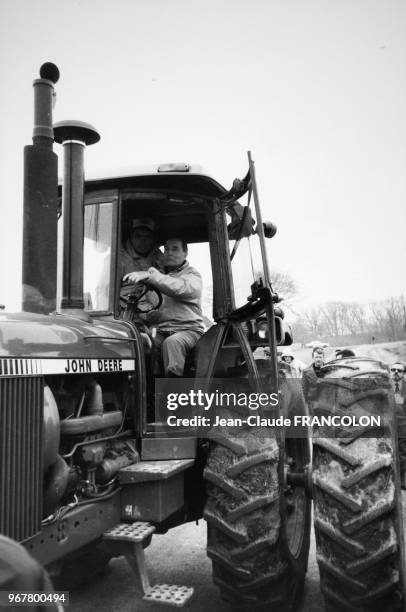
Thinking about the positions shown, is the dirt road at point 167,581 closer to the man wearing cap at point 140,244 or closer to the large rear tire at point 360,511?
the large rear tire at point 360,511

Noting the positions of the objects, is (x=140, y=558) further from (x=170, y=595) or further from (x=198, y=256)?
(x=198, y=256)

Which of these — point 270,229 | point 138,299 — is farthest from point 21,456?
point 270,229

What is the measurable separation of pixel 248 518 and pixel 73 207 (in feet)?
5.91

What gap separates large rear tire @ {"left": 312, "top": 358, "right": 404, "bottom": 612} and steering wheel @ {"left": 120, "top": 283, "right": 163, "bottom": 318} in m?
1.27

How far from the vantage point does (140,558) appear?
2729 mm

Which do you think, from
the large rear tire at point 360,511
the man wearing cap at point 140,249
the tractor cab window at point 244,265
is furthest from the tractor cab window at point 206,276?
the large rear tire at point 360,511

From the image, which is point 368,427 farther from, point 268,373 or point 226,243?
point 226,243

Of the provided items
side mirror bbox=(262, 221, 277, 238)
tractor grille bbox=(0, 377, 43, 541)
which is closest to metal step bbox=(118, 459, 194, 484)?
tractor grille bbox=(0, 377, 43, 541)

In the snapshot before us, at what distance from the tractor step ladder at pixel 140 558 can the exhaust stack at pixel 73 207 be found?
1.10 metres

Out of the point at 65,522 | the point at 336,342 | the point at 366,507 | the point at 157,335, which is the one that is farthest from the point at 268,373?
the point at 336,342

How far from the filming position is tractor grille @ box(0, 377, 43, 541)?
211 centimetres

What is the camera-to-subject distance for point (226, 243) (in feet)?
12.5

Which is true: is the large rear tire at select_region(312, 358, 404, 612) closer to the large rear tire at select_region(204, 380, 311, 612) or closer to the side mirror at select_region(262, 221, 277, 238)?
the large rear tire at select_region(204, 380, 311, 612)

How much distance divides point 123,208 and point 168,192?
0.31m
